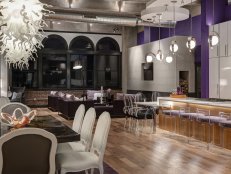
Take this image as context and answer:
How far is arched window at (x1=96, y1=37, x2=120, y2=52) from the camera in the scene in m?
17.2

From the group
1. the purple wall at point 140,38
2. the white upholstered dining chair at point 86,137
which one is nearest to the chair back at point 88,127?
the white upholstered dining chair at point 86,137

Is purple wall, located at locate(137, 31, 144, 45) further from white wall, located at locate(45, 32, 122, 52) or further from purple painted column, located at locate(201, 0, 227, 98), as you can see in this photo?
purple painted column, located at locate(201, 0, 227, 98)

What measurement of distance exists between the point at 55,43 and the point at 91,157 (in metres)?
13.6

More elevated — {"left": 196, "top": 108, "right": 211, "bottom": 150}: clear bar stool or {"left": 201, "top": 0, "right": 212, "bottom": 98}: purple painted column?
{"left": 201, "top": 0, "right": 212, "bottom": 98}: purple painted column

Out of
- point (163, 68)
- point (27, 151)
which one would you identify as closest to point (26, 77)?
point (163, 68)

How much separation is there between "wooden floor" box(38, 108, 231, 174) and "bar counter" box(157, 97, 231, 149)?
20cm

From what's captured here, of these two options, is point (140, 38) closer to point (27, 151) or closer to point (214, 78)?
point (214, 78)

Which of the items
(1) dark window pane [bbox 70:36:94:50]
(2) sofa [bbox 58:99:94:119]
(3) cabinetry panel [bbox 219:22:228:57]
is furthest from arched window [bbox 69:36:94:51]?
(3) cabinetry panel [bbox 219:22:228:57]

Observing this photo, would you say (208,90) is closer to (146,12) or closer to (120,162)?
(146,12)

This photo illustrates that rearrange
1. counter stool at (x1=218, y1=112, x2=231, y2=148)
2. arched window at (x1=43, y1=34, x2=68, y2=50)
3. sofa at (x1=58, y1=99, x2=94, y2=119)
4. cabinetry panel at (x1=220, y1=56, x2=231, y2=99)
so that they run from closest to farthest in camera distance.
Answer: counter stool at (x1=218, y1=112, x2=231, y2=148) → cabinetry panel at (x1=220, y1=56, x2=231, y2=99) → sofa at (x1=58, y1=99, x2=94, y2=119) → arched window at (x1=43, y1=34, x2=68, y2=50)

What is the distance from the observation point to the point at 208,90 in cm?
964

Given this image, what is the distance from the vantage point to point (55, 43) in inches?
651

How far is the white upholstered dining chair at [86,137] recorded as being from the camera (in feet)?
12.9

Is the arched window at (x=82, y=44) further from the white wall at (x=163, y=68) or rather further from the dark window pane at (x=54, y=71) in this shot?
the white wall at (x=163, y=68)
